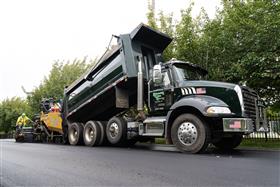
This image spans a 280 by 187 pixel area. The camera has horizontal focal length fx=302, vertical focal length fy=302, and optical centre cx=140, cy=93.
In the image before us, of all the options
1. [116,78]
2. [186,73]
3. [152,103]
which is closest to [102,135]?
[116,78]

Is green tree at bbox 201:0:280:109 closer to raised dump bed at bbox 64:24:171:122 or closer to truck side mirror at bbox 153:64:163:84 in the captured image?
raised dump bed at bbox 64:24:171:122

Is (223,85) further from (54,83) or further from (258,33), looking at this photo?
(54,83)

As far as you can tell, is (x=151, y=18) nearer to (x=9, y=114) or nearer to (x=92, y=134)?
(x=92, y=134)

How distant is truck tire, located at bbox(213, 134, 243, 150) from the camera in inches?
340

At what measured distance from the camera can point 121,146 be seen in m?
10.1

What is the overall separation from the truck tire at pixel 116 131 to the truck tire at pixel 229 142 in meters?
2.78

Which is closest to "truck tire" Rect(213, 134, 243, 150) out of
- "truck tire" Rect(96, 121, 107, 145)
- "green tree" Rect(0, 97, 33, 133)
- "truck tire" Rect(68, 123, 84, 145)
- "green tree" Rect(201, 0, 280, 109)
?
"green tree" Rect(201, 0, 280, 109)

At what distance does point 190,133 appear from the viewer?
725cm

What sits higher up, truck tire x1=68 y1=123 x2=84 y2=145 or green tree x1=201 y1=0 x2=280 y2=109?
green tree x1=201 y1=0 x2=280 y2=109

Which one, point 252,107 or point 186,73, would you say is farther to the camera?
point 186,73

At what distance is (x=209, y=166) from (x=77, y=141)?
6685 millimetres

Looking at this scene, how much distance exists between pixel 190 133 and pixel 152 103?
6.34ft

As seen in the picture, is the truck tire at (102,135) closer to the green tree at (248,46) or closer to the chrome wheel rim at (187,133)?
the chrome wheel rim at (187,133)

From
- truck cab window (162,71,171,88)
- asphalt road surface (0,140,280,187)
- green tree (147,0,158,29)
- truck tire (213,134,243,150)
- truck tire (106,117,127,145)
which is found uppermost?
green tree (147,0,158,29)
